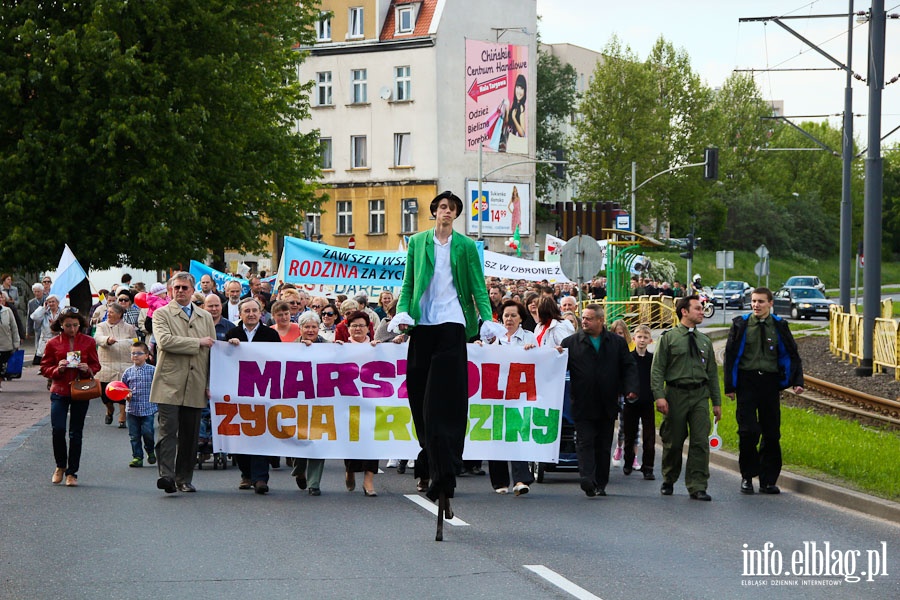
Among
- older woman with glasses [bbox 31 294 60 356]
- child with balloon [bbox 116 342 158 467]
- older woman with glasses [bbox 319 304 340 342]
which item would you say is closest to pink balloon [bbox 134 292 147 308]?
older woman with glasses [bbox 319 304 340 342]

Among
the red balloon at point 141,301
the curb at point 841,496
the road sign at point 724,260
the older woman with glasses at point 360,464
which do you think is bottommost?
the curb at point 841,496

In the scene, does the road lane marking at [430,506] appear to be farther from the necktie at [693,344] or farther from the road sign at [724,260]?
the road sign at [724,260]

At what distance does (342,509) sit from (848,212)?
3545cm

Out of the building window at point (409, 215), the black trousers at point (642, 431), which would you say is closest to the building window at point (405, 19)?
the building window at point (409, 215)

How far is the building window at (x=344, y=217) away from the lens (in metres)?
76.2

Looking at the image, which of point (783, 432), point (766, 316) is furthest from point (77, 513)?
point (783, 432)

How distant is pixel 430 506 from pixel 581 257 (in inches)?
557

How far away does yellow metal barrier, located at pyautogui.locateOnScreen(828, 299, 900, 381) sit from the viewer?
31516 mm

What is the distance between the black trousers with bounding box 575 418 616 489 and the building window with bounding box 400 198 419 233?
195 feet

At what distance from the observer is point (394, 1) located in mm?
75062

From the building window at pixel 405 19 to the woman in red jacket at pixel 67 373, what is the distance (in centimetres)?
6161

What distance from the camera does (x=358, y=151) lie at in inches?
2980

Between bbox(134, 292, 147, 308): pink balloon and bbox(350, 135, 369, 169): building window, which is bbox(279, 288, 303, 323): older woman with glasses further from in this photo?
bbox(350, 135, 369, 169): building window

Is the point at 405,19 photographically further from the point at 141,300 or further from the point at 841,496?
the point at 841,496
